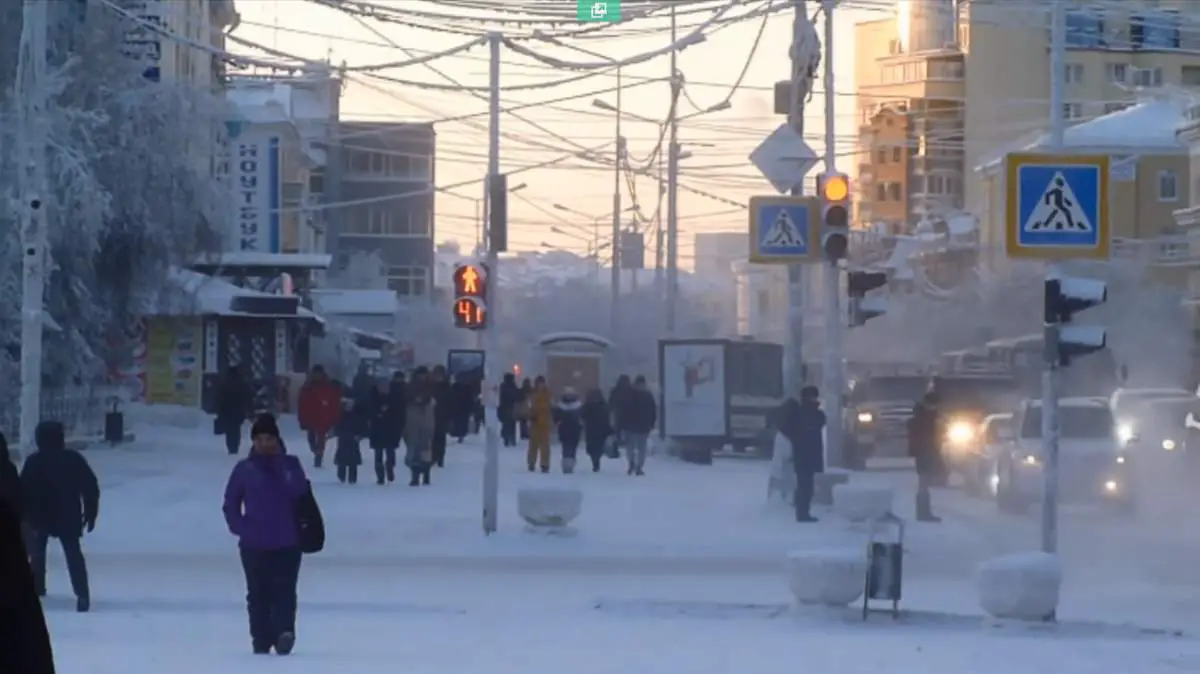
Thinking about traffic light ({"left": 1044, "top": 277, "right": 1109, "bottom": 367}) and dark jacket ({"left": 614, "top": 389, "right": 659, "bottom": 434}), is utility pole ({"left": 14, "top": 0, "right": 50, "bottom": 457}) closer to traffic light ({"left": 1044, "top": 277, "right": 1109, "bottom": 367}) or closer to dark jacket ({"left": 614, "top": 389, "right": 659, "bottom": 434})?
traffic light ({"left": 1044, "top": 277, "right": 1109, "bottom": 367})

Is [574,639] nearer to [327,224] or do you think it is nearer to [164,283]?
[164,283]

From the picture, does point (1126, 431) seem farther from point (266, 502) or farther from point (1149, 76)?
point (1149, 76)

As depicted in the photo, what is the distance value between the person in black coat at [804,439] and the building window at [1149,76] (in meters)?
80.0

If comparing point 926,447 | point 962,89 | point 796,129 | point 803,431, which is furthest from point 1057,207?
point 962,89

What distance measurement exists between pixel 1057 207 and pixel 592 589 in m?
→ 5.95

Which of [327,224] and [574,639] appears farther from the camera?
[327,224]

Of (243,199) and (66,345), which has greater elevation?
(243,199)

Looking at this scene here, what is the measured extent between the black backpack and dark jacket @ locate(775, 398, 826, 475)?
1464 cm

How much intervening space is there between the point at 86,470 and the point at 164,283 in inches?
923

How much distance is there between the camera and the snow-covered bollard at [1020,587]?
633 inches

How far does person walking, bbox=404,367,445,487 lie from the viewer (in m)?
32.3

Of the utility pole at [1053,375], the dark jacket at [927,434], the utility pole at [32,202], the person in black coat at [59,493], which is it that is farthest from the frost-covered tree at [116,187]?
the utility pole at [1053,375]

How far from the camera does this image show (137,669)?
12219 mm

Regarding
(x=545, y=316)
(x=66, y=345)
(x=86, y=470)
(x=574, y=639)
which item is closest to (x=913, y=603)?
(x=574, y=639)
